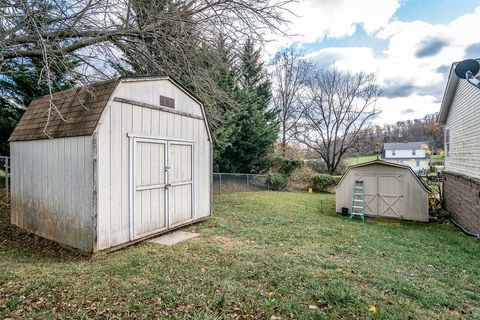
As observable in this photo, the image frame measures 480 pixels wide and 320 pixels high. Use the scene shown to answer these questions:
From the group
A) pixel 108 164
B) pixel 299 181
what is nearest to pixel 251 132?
pixel 299 181

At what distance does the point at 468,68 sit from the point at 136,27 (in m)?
8.31

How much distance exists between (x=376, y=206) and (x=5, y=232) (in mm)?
11338

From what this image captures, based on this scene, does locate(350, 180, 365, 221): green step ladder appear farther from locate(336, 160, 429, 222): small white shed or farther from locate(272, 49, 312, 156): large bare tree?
locate(272, 49, 312, 156): large bare tree

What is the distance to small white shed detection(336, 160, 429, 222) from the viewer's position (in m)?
9.40

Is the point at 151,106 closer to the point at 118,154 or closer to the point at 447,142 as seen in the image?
the point at 118,154

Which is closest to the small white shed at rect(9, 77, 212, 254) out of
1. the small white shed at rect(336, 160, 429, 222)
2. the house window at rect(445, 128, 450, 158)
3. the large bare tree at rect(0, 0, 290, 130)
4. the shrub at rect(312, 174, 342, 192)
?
the large bare tree at rect(0, 0, 290, 130)

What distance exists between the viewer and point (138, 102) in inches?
205

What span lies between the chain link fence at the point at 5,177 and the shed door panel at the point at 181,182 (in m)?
5.97

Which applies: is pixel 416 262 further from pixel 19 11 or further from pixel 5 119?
pixel 5 119

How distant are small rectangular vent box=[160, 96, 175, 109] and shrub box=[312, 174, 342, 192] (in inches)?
542

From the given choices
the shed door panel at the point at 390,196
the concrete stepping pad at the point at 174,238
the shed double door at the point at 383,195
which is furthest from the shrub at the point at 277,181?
the concrete stepping pad at the point at 174,238

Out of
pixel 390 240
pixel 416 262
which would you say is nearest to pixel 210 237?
pixel 416 262

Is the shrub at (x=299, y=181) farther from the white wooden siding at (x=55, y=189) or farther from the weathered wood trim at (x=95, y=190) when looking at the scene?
the weathered wood trim at (x=95, y=190)

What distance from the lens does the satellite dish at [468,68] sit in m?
5.84
